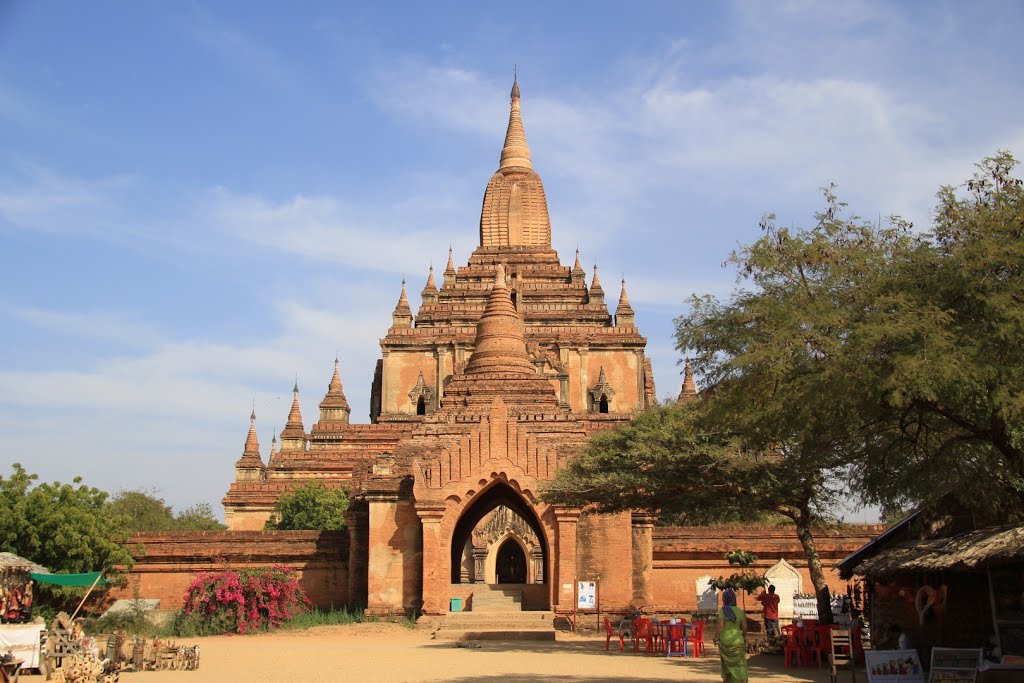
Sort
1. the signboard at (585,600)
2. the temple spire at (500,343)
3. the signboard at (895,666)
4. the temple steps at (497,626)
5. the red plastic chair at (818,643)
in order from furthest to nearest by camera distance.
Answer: the temple spire at (500,343) → the signboard at (585,600) → the temple steps at (497,626) → the red plastic chair at (818,643) → the signboard at (895,666)

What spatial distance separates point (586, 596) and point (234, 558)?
967 cm

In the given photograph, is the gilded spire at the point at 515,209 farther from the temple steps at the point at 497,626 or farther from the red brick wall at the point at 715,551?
the temple steps at the point at 497,626

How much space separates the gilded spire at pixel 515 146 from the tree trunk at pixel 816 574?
124ft

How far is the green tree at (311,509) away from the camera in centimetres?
3994

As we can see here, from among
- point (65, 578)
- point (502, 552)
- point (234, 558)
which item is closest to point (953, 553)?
point (65, 578)


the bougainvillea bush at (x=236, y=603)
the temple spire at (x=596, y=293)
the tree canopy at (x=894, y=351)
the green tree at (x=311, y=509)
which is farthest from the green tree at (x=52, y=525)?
the temple spire at (x=596, y=293)

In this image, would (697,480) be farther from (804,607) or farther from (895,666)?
(895,666)

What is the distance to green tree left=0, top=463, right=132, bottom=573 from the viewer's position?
2580cm

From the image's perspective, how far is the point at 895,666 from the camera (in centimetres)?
1477

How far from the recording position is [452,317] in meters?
49.8

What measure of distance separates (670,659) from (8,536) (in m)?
14.7

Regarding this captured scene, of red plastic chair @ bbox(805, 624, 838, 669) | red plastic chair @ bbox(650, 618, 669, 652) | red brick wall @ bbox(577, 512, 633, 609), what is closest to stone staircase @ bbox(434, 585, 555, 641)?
red brick wall @ bbox(577, 512, 633, 609)

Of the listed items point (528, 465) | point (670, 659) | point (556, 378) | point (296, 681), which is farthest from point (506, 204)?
point (296, 681)

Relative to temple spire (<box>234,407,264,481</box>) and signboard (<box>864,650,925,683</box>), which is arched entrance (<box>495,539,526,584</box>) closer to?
temple spire (<box>234,407,264,481</box>)
